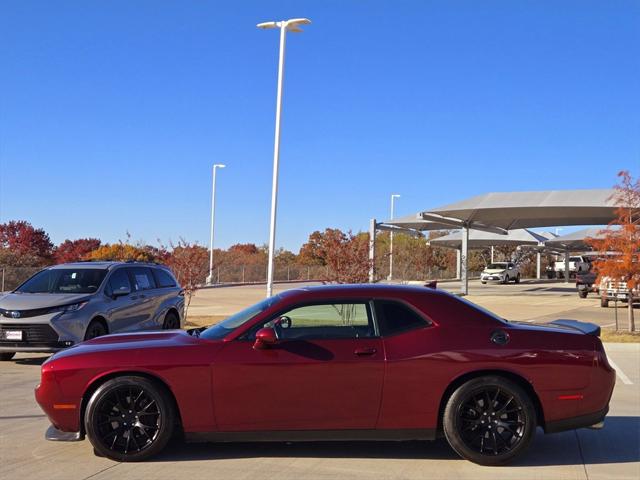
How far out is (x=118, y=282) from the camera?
12.3 m

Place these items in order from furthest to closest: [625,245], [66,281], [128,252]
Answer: [128,252], [625,245], [66,281]

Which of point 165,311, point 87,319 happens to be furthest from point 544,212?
point 87,319

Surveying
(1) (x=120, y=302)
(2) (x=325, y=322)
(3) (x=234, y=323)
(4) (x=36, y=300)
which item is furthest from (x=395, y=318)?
(1) (x=120, y=302)

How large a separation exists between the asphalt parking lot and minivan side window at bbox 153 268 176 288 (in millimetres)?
6905

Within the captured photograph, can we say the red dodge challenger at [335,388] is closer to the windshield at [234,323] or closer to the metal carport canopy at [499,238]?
the windshield at [234,323]

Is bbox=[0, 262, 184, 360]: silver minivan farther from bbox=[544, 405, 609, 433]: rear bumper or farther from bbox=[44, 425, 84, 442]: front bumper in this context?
bbox=[544, 405, 609, 433]: rear bumper

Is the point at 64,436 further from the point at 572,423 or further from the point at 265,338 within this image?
the point at 572,423

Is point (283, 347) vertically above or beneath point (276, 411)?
above

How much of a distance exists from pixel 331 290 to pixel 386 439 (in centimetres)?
133

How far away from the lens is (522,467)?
5574 millimetres

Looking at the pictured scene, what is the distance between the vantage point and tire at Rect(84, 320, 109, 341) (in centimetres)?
1102

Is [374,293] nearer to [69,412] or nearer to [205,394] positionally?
[205,394]

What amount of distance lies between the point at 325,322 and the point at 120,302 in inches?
281

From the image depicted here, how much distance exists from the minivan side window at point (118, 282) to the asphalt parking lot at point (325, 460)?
16.9 ft
